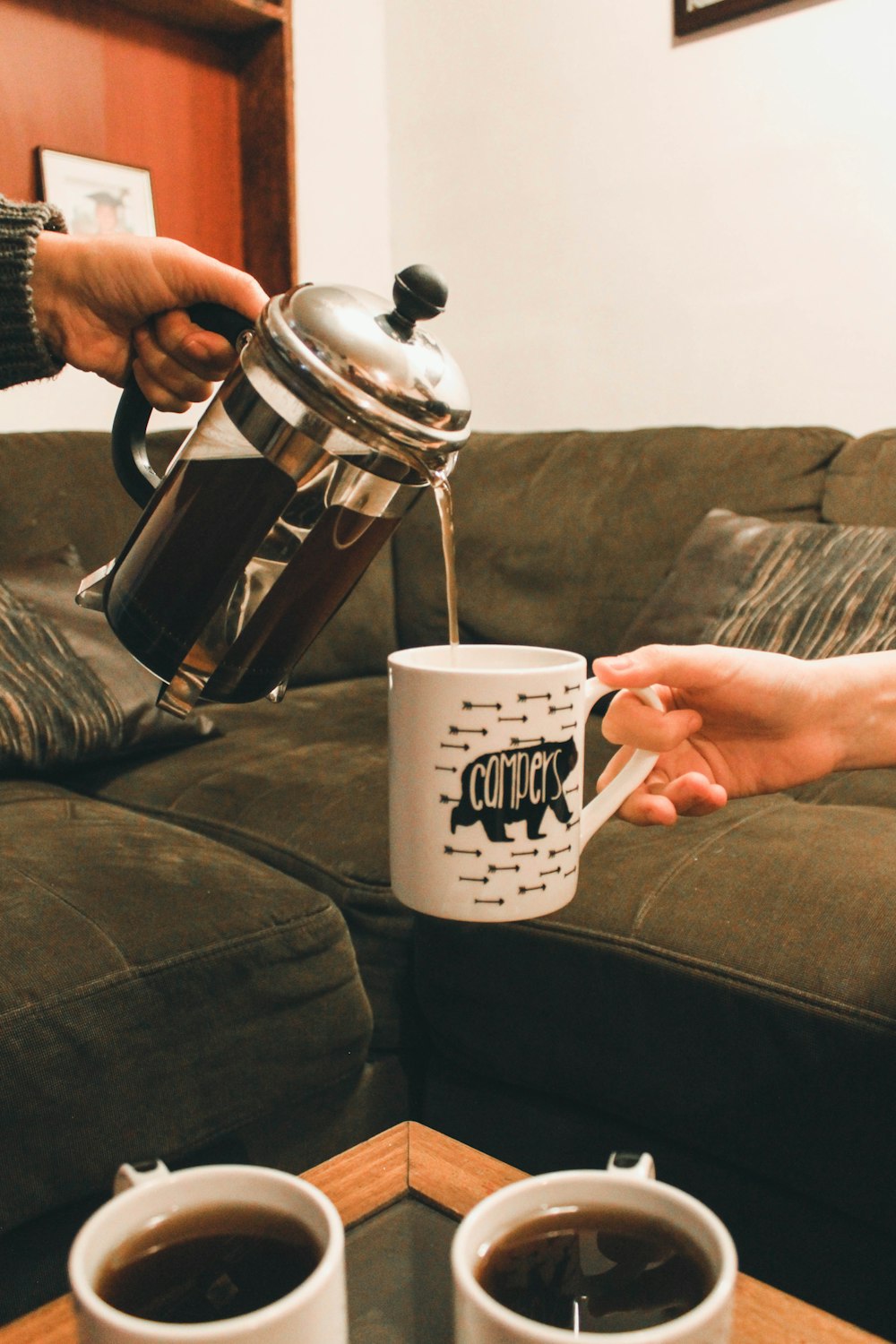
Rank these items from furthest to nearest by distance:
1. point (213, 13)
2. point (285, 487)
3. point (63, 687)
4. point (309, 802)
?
point (213, 13) < point (63, 687) < point (309, 802) < point (285, 487)

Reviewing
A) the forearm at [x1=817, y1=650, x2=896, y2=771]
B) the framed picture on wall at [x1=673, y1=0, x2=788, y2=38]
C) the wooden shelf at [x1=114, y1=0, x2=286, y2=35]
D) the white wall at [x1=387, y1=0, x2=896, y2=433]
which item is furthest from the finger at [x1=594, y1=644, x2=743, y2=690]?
the wooden shelf at [x1=114, y1=0, x2=286, y2=35]

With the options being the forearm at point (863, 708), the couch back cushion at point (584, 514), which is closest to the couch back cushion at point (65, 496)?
the couch back cushion at point (584, 514)

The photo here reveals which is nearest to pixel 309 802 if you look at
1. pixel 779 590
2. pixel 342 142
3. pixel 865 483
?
→ pixel 779 590

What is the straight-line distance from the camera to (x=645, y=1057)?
1017 millimetres

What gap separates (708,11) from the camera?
7.17ft

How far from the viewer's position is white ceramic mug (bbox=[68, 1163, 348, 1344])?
31cm

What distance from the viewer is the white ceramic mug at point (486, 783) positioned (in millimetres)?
609

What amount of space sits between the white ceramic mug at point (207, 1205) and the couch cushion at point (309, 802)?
822 mm

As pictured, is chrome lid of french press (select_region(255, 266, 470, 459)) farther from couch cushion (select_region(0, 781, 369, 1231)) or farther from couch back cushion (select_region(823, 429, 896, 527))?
couch back cushion (select_region(823, 429, 896, 527))

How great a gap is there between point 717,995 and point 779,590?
742 millimetres

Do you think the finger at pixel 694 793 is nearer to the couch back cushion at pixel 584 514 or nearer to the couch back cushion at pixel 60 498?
the couch back cushion at pixel 584 514

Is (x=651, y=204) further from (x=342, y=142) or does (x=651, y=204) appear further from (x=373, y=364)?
(x=373, y=364)

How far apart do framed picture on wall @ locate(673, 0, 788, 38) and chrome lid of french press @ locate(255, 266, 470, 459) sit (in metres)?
1.86

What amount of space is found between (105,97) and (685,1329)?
262 centimetres
